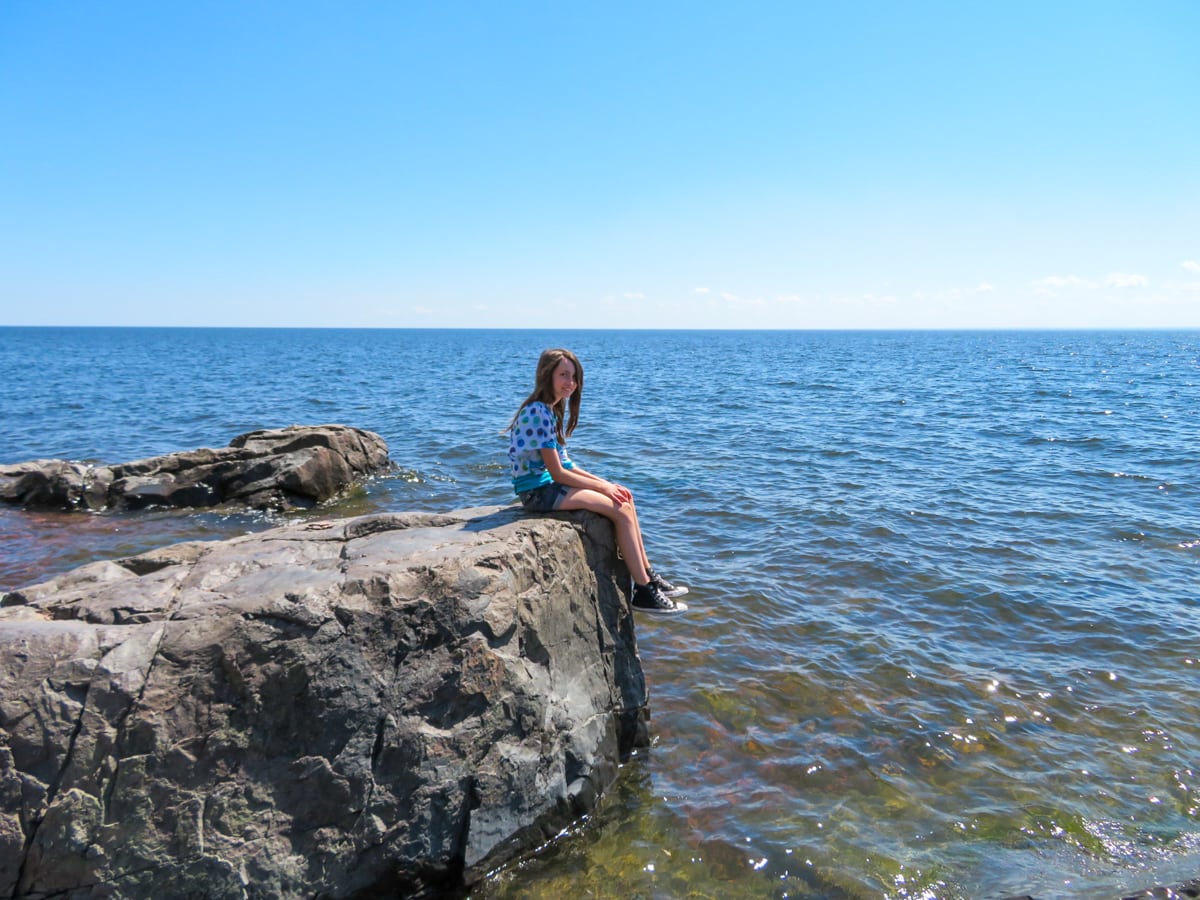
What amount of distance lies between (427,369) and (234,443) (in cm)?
4862

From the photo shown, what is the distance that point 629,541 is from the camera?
726 centimetres

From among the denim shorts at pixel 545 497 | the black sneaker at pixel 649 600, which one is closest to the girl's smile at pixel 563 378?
Result: the denim shorts at pixel 545 497

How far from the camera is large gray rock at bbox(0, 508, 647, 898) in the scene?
435 centimetres

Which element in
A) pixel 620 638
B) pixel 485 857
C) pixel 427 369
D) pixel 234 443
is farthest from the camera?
pixel 427 369

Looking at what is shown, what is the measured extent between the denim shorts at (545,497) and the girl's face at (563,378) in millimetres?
914

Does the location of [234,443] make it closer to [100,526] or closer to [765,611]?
[100,526]

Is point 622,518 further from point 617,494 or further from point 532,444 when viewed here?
point 532,444

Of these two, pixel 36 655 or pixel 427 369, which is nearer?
pixel 36 655

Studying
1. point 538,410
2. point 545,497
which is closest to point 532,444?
point 538,410

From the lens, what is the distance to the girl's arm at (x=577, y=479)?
22.7ft

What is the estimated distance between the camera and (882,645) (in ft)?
30.8

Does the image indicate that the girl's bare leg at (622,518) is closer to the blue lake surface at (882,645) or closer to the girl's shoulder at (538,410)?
the girl's shoulder at (538,410)

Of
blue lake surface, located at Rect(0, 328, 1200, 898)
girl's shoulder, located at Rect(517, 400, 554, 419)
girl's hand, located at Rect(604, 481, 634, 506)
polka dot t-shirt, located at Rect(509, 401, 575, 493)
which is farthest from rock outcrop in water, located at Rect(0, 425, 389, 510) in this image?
girl's hand, located at Rect(604, 481, 634, 506)

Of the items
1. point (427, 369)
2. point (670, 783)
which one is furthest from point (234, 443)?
point (427, 369)
